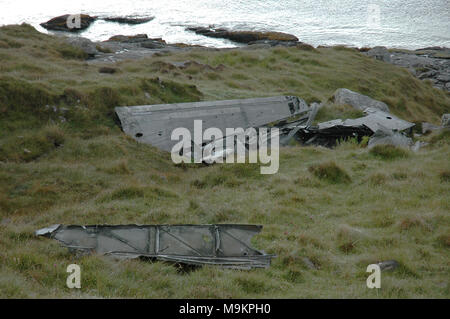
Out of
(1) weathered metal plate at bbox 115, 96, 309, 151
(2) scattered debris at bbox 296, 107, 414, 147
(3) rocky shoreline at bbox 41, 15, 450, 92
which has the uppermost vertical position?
(3) rocky shoreline at bbox 41, 15, 450, 92

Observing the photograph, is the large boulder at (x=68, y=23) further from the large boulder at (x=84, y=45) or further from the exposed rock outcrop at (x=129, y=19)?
the large boulder at (x=84, y=45)

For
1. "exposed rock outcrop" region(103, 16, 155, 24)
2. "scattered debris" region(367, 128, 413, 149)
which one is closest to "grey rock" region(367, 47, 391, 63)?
"scattered debris" region(367, 128, 413, 149)

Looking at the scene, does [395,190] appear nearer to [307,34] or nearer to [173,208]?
[173,208]

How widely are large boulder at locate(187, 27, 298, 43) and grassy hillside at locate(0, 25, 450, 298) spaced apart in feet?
103

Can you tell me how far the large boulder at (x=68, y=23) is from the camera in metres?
50.0

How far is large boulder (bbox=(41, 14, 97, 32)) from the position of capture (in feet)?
164

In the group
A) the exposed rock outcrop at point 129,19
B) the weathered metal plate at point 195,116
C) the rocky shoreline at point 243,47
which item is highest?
the exposed rock outcrop at point 129,19

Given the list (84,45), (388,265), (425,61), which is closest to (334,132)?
(388,265)

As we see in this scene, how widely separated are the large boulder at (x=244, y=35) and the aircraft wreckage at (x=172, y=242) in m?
41.6

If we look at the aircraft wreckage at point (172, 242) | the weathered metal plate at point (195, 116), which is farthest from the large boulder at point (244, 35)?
the aircraft wreckage at point (172, 242)

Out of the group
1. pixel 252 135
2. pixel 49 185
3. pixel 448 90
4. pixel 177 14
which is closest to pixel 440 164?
pixel 252 135

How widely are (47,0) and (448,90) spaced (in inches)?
2448

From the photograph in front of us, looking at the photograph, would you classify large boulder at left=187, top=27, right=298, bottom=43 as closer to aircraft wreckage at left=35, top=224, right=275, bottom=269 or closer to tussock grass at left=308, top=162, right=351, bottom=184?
tussock grass at left=308, top=162, right=351, bottom=184

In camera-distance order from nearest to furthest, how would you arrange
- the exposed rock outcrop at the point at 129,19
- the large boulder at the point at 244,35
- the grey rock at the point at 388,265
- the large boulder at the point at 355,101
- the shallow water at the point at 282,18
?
the grey rock at the point at 388,265 < the large boulder at the point at 355,101 < the large boulder at the point at 244,35 < the shallow water at the point at 282,18 < the exposed rock outcrop at the point at 129,19
